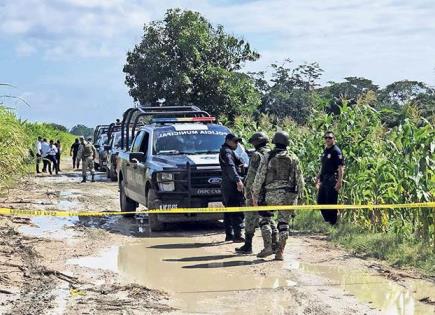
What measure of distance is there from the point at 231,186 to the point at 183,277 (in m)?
2.71

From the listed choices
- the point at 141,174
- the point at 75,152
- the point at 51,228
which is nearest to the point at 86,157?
the point at 75,152

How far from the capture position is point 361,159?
1312 centimetres

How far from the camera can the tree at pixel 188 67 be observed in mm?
29969

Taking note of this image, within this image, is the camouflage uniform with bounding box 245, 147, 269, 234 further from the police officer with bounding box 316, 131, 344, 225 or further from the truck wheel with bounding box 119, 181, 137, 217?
the truck wheel with bounding box 119, 181, 137, 217

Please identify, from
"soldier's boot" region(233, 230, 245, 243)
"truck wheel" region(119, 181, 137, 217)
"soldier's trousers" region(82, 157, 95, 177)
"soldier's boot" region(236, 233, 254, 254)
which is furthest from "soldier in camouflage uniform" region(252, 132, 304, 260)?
"soldier's trousers" region(82, 157, 95, 177)

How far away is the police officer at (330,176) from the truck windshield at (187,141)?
6.78 feet

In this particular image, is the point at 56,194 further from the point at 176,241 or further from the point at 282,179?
the point at 282,179

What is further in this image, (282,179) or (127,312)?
(282,179)

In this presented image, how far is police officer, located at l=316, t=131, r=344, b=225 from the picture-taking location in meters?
12.6

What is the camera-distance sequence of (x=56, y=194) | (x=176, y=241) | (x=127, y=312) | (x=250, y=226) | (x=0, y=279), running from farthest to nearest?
(x=56, y=194) < (x=176, y=241) < (x=250, y=226) < (x=0, y=279) < (x=127, y=312)

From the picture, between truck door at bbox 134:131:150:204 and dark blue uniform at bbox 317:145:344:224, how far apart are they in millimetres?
3304

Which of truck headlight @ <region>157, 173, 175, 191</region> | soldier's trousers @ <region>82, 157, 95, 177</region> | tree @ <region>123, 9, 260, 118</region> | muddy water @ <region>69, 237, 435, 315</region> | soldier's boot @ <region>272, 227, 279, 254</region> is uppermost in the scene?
tree @ <region>123, 9, 260, 118</region>

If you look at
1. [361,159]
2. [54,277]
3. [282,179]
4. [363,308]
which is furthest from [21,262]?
[361,159]

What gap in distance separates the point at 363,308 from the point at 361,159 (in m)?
6.19
